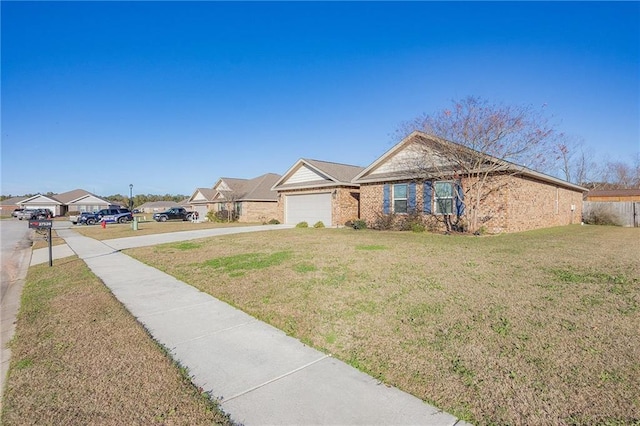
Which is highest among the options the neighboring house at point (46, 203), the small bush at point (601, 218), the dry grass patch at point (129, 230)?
the neighboring house at point (46, 203)

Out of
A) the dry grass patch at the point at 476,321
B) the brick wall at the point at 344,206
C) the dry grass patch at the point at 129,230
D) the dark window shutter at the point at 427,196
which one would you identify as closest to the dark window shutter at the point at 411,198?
the dark window shutter at the point at 427,196

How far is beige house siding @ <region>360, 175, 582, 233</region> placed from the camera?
1483 centimetres

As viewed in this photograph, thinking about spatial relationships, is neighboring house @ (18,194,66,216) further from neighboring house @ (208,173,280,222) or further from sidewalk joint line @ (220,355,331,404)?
sidewalk joint line @ (220,355,331,404)

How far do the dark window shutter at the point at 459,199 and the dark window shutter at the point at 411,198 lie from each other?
2.34 meters

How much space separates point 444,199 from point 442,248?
6.42m

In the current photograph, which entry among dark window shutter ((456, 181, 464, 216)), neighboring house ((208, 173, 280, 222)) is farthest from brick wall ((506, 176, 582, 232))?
neighboring house ((208, 173, 280, 222))

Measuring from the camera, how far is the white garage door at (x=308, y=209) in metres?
22.8

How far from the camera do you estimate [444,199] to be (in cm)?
1644

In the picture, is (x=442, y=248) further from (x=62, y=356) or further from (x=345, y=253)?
(x=62, y=356)

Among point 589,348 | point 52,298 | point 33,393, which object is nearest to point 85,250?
point 52,298

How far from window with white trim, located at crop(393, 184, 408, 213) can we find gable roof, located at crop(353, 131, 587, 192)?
55 cm

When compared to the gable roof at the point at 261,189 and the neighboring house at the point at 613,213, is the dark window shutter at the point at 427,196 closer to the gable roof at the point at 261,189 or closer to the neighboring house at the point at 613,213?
the neighboring house at the point at 613,213

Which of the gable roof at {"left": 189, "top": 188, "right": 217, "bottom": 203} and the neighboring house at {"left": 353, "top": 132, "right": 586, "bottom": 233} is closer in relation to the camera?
the neighboring house at {"left": 353, "top": 132, "right": 586, "bottom": 233}

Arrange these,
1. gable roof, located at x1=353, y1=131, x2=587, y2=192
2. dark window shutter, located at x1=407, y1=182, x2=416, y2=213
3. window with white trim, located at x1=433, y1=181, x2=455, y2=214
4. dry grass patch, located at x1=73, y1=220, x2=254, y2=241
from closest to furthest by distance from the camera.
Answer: gable roof, located at x1=353, y1=131, x2=587, y2=192
window with white trim, located at x1=433, y1=181, x2=455, y2=214
dark window shutter, located at x1=407, y1=182, x2=416, y2=213
dry grass patch, located at x1=73, y1=220, x2=254, y2=241
